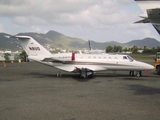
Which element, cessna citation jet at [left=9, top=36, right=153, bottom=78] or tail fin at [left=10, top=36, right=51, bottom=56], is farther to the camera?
tail fin at [left=10, top=36, right=51, bottom=56]

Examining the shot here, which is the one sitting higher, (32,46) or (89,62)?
(32,46)

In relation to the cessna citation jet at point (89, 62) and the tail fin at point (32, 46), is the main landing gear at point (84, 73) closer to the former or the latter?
the cessna citation jet at point (89, 62)

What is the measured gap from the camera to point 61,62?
21266 mm

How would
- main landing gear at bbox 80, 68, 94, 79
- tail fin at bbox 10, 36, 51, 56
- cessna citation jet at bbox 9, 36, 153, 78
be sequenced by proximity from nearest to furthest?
main landing gear at bbox 80, 68, 94, 79, cessna citation jet at bbox 9, 36, 153, 78, tail fin at bbox 10, 36, 51, 56

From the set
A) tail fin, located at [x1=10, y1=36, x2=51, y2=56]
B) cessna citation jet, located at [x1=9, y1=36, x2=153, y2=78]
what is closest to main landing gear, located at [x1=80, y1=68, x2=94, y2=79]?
cessna citation jet, located at [x1=9, y1=36, x2=153, y2=78]

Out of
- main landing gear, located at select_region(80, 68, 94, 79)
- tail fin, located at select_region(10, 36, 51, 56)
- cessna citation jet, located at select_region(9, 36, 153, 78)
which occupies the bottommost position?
main landing gear, located at select_region(80, 68, 94, 79)

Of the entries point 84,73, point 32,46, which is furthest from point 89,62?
point 32,46

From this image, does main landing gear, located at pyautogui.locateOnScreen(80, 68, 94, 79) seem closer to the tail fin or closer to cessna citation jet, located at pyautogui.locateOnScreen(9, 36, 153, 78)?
cessna citation jet, located at pyautogui.locateOnScreen(9, 36, 153, 78)

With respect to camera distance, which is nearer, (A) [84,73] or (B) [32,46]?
(A) [84,73]

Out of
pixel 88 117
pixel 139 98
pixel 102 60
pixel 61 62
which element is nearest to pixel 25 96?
pixel 88 117

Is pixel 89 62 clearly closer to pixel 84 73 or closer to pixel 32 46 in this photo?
pixel 84 73

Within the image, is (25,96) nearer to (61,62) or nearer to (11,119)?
(11,119)

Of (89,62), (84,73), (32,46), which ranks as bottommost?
(84,73)

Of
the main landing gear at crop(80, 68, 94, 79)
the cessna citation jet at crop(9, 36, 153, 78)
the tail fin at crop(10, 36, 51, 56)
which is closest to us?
the main landing gear at crop(80, 68, 94, 79)
